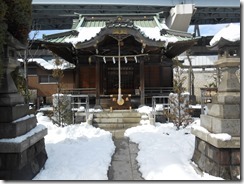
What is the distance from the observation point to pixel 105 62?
1219cm

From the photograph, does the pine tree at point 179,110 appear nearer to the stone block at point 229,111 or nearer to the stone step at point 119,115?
the stone step at point 119,115

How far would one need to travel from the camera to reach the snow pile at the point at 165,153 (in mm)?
4168

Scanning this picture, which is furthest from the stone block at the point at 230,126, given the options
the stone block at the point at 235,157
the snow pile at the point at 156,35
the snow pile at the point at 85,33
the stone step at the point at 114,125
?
the snow pile at the point at 85,33

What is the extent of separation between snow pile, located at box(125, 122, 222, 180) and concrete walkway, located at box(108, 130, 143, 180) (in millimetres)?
138

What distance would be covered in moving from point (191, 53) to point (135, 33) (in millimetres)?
9429

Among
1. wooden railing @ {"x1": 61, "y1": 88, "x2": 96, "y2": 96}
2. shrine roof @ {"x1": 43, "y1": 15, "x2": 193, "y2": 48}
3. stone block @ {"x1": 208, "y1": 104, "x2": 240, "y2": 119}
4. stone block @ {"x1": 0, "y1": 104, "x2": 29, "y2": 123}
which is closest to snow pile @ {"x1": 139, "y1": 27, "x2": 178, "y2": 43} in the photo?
shrine roof @ {"x1": 43, "y1": 15, "x2": 193, "y2": 48}

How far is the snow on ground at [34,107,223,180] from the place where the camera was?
4199 mm

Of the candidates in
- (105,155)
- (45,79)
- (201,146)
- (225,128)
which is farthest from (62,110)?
(45,79)

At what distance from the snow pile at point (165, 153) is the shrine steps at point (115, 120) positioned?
40.0 inches

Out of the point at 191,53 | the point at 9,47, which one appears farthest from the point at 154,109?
the point at 191,53

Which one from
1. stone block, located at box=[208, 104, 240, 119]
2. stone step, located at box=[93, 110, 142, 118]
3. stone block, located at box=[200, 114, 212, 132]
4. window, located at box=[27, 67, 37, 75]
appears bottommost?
stone step, located at box=[93, 110, 142, 118]

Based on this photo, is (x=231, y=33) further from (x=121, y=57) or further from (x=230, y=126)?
(x=121, y=57)

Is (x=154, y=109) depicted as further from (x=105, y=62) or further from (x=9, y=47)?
(x=9, y=47)

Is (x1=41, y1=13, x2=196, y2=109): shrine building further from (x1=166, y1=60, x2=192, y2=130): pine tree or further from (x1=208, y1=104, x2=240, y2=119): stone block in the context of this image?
(x1=208, y1=104, x2=240, y2=119): stone block
